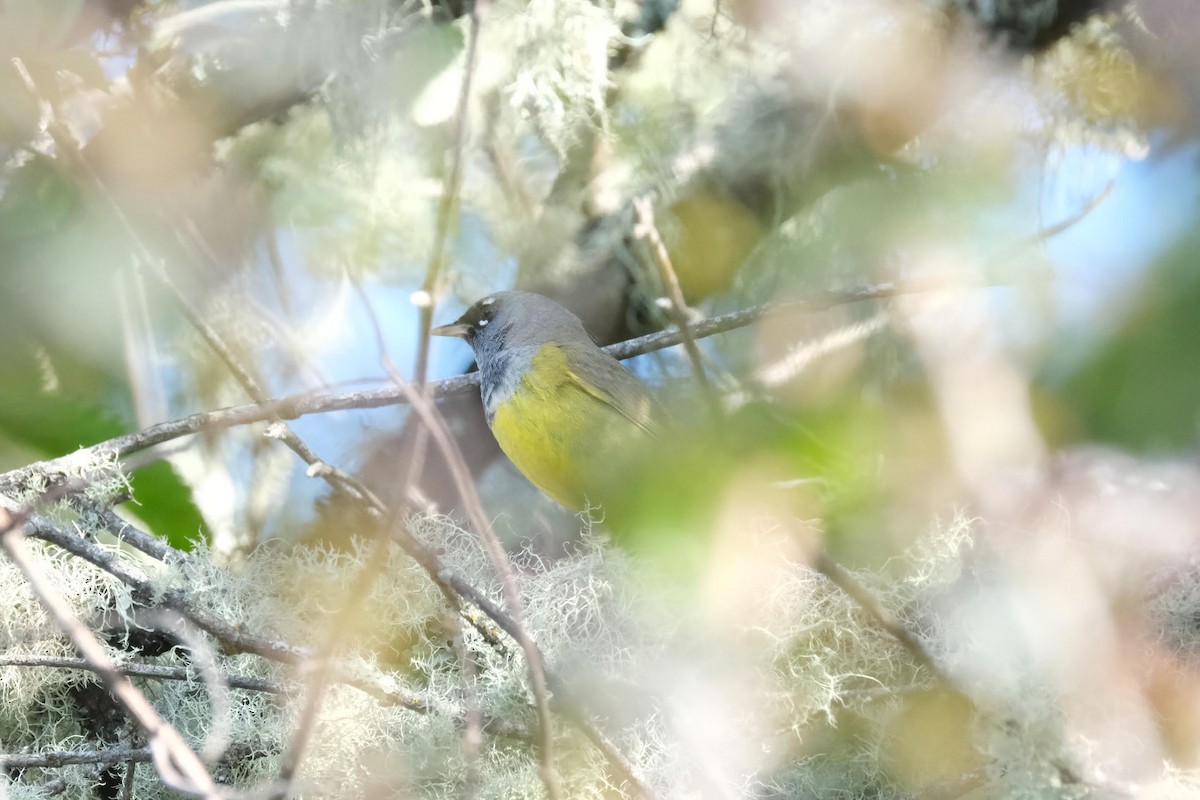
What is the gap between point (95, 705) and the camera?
1.58 metres

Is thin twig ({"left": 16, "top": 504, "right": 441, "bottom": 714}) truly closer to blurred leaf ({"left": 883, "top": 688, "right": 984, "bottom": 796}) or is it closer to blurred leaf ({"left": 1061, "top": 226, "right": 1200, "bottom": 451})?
blurred leaf ({"left": 883, "top": 688, "right": 984, "bottom": 796})

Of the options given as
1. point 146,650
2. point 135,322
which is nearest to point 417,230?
point 135,322

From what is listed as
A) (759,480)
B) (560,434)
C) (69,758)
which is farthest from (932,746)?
(69,758)

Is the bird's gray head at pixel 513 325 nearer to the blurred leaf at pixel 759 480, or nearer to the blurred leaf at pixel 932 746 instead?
the blurred leaf at pixel 759 480

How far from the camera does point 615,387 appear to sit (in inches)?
79.4

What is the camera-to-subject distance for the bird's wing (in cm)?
195

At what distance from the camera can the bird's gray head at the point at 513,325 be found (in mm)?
2135

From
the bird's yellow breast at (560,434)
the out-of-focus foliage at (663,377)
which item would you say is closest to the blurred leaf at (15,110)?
the out-of-focus foliage at (663,377)

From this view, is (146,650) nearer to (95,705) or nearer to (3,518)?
(95,705)

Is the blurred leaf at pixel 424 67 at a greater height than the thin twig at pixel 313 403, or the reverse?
the blurred leaf at pixel 424 67

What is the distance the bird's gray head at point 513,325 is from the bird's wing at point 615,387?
8 centimetres

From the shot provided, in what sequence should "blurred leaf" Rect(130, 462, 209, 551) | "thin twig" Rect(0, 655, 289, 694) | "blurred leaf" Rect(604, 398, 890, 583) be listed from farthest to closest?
"blurred leaf" Rect(130, 462, 209, 551) < "blurred leaf" Rect(604, 398, 890, 583) < "thin twig" Rect(0, 655, 289, 694)

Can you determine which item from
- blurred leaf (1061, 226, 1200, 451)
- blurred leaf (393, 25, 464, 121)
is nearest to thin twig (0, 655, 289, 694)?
blurred leaf (393, 25, 464, 121)

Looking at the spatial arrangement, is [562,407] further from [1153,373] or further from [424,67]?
[1153,373]
